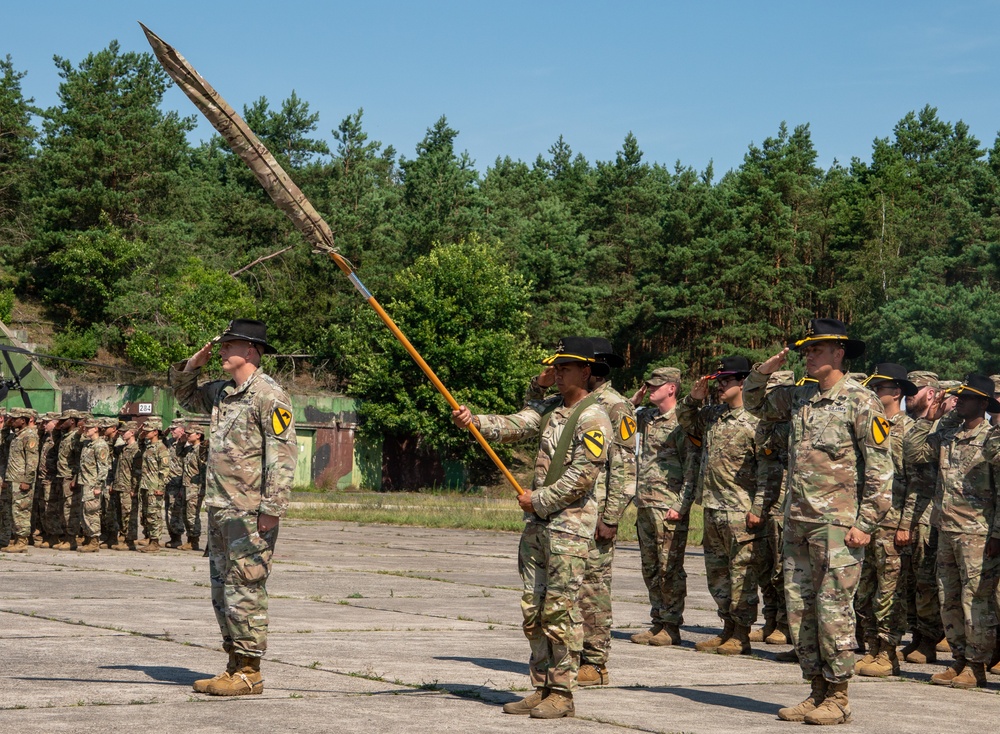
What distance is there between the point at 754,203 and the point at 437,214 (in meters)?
17.8

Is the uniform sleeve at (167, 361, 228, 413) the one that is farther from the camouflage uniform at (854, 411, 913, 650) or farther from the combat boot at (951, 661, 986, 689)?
the combat boot at (951, 661, 986, 689)

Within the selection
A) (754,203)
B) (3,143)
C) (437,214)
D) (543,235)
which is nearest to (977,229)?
(754,203)

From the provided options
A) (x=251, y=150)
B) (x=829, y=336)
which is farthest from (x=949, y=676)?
(x=251, y=150)

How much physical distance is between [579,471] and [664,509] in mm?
4192

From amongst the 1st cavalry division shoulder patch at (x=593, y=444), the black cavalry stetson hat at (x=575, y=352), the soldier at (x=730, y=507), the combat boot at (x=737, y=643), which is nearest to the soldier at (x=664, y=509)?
the soldier at (x=730, y=507)

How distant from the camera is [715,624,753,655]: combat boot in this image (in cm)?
1176

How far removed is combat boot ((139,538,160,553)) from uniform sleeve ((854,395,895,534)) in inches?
621

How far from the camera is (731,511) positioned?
38.9 feet

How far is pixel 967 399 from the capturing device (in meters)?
10.8

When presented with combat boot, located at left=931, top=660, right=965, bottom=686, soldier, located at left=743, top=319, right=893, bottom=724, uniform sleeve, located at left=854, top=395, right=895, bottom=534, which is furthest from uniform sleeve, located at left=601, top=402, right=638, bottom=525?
combat boot, located at left=931, top=660, right=965, bottom=686

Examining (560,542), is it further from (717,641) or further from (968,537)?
(717,641)

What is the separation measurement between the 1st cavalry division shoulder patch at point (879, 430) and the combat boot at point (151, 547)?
15910 millimetres

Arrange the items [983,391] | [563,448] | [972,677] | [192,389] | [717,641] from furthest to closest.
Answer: [717,641], [983,391], [972,677], [192,389], [563,448]

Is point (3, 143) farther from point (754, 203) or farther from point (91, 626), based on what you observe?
point (91, 626)
